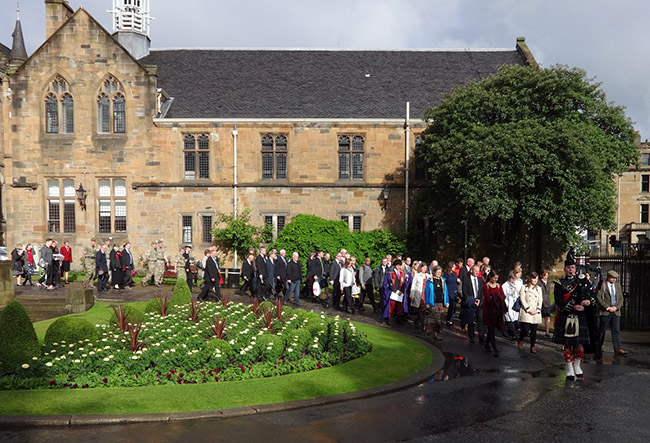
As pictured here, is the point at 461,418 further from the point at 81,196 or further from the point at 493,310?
the point at 81,196

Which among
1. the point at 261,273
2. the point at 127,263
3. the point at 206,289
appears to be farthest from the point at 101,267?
the point at 261,273

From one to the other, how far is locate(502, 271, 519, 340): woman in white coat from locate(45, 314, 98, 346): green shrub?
10.3 metres

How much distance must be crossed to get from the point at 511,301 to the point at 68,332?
1095 cm

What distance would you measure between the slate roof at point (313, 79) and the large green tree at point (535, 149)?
698 cm

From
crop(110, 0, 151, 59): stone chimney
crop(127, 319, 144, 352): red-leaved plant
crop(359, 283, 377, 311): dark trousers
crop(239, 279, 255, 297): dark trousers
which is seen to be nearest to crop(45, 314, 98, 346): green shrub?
crop(127, 319, 144, 352): red-leaved plant

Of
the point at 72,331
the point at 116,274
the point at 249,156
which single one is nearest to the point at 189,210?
the point at 249,156

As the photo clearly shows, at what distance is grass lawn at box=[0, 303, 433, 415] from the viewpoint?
28.4 ft

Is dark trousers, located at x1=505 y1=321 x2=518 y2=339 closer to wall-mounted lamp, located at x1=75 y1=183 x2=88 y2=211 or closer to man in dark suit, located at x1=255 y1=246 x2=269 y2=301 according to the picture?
man in dark suit, located at x1=255 y1=246 x2=269 y2=301

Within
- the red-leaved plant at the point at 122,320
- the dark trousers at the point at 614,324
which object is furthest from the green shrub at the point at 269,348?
the dark trousers at the point at 614,324

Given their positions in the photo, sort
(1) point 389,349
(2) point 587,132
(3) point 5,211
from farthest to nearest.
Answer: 1. (3) point 5,211
2. (2) point 587,132
3. (1) point 389,349

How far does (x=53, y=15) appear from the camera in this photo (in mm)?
32031

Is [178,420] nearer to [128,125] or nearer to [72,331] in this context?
[72,331]

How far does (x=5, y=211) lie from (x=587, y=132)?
94.5 ft

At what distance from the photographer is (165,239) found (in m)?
30.4
